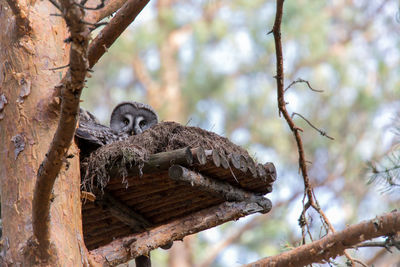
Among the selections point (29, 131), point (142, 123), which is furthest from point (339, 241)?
→ point (142, 123)

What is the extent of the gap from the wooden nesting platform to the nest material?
5 centimetres

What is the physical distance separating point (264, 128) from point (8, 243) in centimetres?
902

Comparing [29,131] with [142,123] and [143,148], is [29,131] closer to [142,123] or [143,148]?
[143,148]

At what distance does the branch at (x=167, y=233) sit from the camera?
11.6ft

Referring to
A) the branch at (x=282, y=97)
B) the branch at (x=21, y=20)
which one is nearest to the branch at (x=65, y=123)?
the branch at (x=21, y=20)

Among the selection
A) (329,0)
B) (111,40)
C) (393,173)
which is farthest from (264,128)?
(111,40)

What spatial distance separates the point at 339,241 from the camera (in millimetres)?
3092

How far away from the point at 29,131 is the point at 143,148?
0.62 meters

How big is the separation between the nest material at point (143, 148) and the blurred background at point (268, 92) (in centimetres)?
689

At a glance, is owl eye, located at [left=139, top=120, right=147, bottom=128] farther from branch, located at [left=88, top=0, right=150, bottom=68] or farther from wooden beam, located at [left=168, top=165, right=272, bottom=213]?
branch, located at [left=88, top=0, right=150, bottom=68]

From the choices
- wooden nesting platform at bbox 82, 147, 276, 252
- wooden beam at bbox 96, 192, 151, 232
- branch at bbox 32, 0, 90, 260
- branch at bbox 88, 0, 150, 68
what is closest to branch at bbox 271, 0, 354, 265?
wooden nesting platform at bbox 82, 147, 276, 252

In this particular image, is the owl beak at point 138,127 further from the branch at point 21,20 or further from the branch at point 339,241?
the branch at point 339,241

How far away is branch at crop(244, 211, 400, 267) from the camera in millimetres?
2996

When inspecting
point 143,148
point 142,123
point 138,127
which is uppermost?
point 142,123
